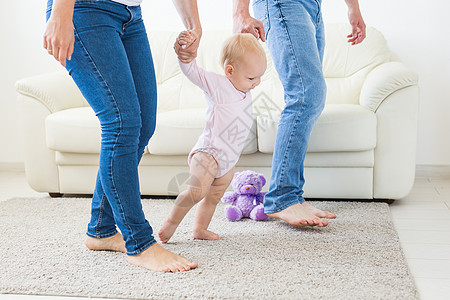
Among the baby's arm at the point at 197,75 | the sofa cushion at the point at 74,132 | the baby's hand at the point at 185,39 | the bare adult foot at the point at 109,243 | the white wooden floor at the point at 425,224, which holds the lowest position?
the white wooden floor at the point at 425,224

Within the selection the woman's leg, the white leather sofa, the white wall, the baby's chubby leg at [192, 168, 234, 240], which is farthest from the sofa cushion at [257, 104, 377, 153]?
the woman's leg

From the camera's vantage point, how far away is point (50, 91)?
2.64 meters

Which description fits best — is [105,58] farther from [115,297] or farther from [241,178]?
[241,178]

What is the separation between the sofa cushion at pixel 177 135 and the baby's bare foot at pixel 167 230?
27.8 inches

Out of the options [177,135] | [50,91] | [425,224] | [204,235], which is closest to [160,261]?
[204,235]

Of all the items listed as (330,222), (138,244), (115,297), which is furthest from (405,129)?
(115,297)

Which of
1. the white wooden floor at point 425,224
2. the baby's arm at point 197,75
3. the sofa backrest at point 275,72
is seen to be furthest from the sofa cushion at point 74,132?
the baby's arm at point 197,75

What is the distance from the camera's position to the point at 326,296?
1.31 metres

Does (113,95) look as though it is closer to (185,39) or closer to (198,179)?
(185,39)

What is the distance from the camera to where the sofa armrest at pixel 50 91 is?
2602 millimetres

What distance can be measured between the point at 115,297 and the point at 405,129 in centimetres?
154

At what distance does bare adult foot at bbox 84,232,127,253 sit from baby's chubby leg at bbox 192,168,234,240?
0.28m

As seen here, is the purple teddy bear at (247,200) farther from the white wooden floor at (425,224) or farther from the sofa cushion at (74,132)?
the sofa cushion at (74,132)

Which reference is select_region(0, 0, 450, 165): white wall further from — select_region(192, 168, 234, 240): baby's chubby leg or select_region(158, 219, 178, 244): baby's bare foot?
select_region(158, 219, 178, 244): baby's bare foot
